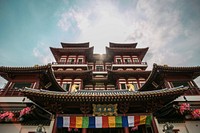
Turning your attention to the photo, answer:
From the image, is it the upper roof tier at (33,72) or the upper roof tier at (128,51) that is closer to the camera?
the upper roof tier at (33,72)

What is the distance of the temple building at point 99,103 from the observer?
28.5ft

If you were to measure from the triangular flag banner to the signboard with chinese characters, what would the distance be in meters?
0.31

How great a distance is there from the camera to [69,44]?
Result: 2978 centimetres

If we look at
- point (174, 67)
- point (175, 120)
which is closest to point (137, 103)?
point (175, 120)

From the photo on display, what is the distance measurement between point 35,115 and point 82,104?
620 centimetres

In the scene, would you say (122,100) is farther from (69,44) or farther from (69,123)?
(69,44)

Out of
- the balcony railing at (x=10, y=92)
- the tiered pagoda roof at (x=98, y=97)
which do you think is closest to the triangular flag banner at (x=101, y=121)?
the tiered pagoda roof at (x=98, y=97)

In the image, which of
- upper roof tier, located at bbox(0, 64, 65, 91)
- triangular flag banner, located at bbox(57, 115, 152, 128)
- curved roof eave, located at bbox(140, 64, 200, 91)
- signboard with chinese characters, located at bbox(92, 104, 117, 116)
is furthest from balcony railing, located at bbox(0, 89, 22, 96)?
curved roof eave, located at bbox(140, 64, 200, 91)

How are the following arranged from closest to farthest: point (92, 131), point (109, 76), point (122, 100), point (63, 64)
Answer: point (122, 100) < point (92, 131) < point (109, 76) < point (63, 64)

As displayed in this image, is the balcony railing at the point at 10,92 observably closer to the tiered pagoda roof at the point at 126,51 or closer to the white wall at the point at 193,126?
the white wall at the point at 193,126

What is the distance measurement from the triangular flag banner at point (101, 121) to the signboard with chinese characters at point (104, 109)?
0.31 metres

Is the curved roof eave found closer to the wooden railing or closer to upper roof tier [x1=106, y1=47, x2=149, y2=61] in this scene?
upper roof tier [x1=106, y1=47, x2=149, y2=61]

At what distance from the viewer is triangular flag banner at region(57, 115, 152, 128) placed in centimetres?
888

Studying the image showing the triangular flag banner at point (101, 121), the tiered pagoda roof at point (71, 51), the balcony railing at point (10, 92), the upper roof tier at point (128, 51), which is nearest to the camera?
the triangular flag banner at point (101, 121)
